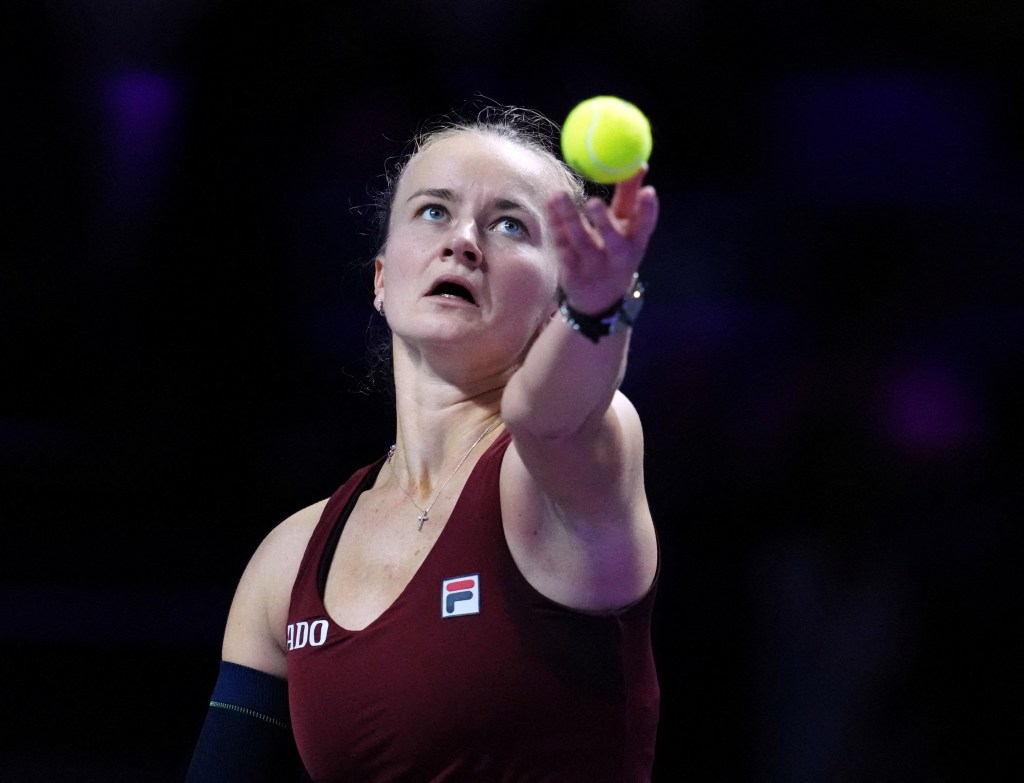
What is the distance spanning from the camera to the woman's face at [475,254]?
1693mm

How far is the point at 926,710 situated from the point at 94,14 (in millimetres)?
3101

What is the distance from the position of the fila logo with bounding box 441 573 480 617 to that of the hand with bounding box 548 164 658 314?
1.61ft

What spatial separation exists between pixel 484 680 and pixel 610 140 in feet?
2.22

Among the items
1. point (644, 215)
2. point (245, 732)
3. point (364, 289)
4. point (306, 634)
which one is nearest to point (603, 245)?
point (644, 215)

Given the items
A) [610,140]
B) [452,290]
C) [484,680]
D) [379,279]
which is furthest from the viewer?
[379,279]

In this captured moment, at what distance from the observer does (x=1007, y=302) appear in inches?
126

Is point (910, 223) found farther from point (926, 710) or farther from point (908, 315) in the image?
point (926, 710)

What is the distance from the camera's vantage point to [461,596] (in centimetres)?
145

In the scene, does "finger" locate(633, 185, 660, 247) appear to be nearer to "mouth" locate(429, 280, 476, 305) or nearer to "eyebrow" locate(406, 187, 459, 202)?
"mouth" locate(429, 280, 476, 305)

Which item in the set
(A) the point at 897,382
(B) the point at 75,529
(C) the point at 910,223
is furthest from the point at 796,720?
(B) the point at 75,529

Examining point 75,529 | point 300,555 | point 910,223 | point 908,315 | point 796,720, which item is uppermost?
point 910,223

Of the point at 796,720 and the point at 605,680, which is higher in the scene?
the point at 605,680

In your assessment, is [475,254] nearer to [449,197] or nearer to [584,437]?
[449,197]

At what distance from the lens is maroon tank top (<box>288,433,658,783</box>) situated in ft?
4.59
